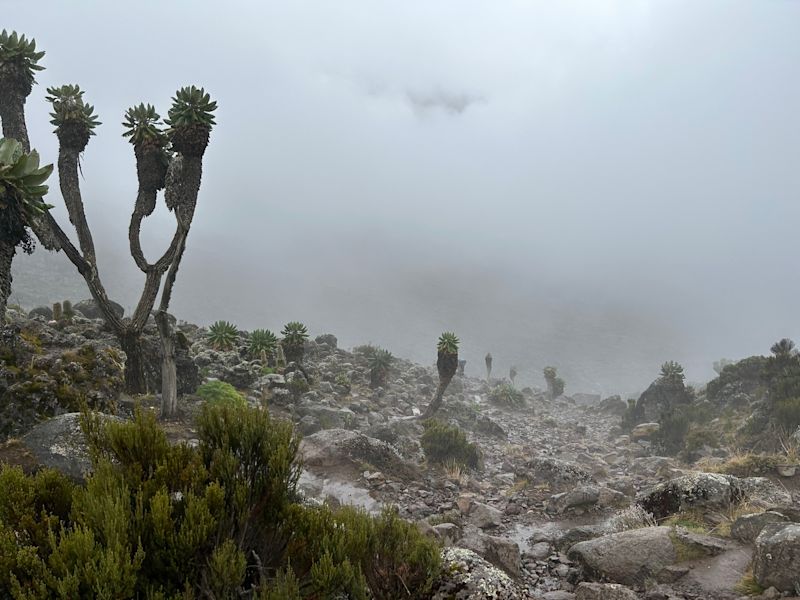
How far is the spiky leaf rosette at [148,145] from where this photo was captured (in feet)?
55.8

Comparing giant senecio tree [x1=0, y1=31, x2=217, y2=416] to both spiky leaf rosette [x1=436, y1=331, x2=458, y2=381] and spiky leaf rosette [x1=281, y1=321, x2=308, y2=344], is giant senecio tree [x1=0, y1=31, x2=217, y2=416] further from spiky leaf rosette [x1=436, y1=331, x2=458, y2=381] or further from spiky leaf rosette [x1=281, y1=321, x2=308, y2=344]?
spiky leaf rosette [x1=436, y1=331, x2=458, y2=381]

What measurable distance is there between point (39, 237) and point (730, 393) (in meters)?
43.3

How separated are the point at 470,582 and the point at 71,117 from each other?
20.7 m

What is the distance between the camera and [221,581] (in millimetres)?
3658

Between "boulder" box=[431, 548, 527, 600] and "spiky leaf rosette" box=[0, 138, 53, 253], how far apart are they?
39.2ft

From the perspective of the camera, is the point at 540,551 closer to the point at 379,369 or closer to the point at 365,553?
the point at 365,553

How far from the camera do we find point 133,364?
17.4 metres

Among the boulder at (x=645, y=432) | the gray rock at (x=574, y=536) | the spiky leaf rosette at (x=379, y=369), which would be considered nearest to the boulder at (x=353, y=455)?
the gray rock at (x=574, y=536)

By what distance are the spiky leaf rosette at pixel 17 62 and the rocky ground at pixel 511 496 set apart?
896 cm

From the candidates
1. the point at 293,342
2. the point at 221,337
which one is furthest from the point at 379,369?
the point at 221,337

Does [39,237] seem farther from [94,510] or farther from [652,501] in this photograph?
[652,501]

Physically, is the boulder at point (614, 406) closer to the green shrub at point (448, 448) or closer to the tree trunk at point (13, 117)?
the green shrub at point (448, 448)

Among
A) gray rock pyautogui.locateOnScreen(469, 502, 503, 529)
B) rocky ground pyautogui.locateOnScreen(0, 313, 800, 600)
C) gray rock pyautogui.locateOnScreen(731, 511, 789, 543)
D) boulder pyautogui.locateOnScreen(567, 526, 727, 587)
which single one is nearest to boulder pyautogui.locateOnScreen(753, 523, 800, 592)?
rocky ground pyautogui.locateOnScreen(0, 313, 800, 600)

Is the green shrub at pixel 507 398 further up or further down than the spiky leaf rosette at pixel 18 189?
further down
